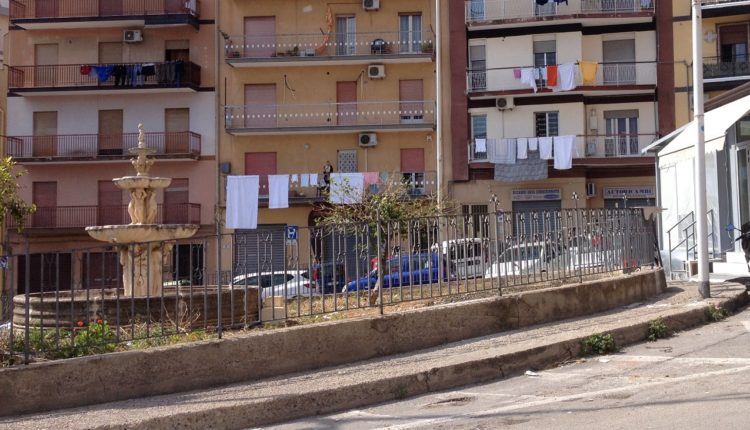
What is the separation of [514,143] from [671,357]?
2561 cm

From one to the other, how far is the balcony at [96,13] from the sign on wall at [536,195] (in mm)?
16593

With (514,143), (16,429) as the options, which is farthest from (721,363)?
(514,143)

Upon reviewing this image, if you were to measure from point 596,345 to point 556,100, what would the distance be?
26.4 m

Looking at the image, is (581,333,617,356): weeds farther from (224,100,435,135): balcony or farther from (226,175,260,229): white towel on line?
(224,100,435,135): balcony

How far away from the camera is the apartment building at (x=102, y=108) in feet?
116

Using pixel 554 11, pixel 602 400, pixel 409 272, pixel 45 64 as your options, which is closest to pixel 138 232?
pixel 409 272

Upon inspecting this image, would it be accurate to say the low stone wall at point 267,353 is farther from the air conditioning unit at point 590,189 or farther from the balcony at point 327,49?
the balcony at point 327,49

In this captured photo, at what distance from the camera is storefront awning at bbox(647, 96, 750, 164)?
14617 millimetres

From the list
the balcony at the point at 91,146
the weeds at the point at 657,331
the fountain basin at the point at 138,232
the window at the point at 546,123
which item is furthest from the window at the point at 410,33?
the weeds at the point at 657,331

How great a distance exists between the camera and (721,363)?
8.16 metres

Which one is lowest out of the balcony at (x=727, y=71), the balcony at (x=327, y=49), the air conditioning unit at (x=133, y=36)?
the balcony at (x=727, y=71)

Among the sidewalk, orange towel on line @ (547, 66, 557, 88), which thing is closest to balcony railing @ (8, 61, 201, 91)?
orange towel on line @ (547, 66, 557, 88)

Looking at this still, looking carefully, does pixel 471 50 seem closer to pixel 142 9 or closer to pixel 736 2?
pixel 736 2

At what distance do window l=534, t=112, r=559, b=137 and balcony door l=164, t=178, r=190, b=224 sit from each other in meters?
16.1
